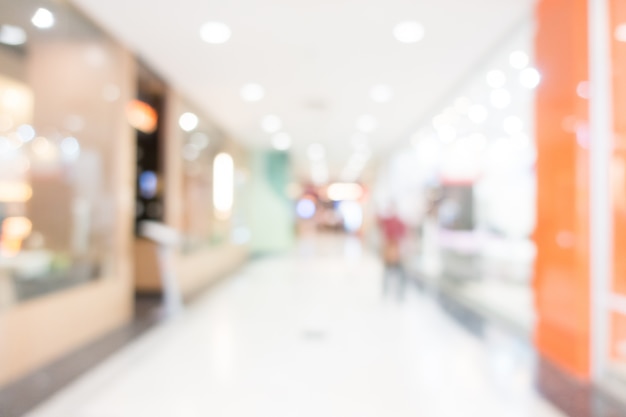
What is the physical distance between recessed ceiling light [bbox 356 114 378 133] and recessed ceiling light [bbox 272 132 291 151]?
7.12ft

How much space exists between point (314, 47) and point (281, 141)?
758 centimetres

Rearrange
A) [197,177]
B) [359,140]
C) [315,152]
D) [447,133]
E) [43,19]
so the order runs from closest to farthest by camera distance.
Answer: [43,19]
[447,133]
[197,177]
[359,140]
[315,152]

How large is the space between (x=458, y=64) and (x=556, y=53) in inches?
76.1

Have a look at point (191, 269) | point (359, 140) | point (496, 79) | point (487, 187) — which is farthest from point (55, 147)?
point (359, 140)

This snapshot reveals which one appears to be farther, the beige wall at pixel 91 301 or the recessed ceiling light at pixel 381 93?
the recessed ceiling light at pixel 381 93

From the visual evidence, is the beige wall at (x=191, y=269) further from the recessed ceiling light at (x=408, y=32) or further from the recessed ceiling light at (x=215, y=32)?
the recessed ceiling light at (x=408, y=32)

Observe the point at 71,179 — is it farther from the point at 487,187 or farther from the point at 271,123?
the point at 271,123

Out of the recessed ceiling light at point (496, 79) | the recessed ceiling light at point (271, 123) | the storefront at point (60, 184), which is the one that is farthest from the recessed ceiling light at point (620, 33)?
the recessed ceiling light at point (271, 123)

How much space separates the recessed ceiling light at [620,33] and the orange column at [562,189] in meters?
0.24

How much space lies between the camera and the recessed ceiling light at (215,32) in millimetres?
4664

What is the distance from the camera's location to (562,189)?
12.5 ft

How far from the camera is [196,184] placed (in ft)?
30.1

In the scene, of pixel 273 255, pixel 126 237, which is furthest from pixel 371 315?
pixel 273 255

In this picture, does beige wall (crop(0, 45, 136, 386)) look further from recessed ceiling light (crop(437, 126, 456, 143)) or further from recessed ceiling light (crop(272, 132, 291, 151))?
recessed ceiling light (crop(272, 132, 291, 151))
